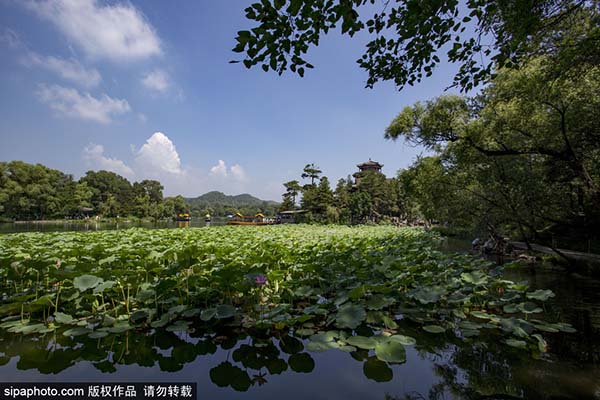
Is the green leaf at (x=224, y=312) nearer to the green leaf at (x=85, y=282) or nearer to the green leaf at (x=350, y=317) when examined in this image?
the green leaf at (x=350, y=317)

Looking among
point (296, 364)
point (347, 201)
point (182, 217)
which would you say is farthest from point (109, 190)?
point (296, 364)

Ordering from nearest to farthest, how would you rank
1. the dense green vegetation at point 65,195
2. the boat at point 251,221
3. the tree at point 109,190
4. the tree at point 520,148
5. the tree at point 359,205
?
the tree at point 520,148 → the tree at point 359,205 → the dense green vegetation at point 65,195 → the boat at point 251,221 → the tree at point 109,190

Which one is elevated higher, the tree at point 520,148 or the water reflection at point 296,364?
the tree at point 520,148

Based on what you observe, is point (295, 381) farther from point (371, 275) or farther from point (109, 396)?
point (371, 275)

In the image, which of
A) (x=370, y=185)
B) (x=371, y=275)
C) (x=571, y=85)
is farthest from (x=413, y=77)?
(x=370, y=185)

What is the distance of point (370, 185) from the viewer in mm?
36406

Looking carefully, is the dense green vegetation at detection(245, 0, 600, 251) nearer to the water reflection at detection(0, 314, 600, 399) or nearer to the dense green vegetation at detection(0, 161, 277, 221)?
the water reflection at detection(0, 314, 600, 399)

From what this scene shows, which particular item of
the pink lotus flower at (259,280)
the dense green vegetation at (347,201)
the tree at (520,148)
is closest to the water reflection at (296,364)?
the pink lotus flower at (259,280)

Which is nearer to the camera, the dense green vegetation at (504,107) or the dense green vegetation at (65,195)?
the dense green vegetation at (504,107)

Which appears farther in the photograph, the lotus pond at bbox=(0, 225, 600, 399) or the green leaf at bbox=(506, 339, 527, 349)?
the green leaf at bbox=(506, 339, 527, 349)

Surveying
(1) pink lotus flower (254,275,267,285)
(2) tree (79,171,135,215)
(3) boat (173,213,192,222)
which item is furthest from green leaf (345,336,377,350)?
(3) boat (173,213,192,222)

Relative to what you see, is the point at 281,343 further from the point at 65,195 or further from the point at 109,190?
the point at 109,190

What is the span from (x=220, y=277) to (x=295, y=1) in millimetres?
2403

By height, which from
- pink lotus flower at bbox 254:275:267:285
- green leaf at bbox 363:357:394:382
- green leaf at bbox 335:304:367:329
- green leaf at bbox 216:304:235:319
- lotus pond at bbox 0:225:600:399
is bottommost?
green leaf at bbox 363:357:394:382
